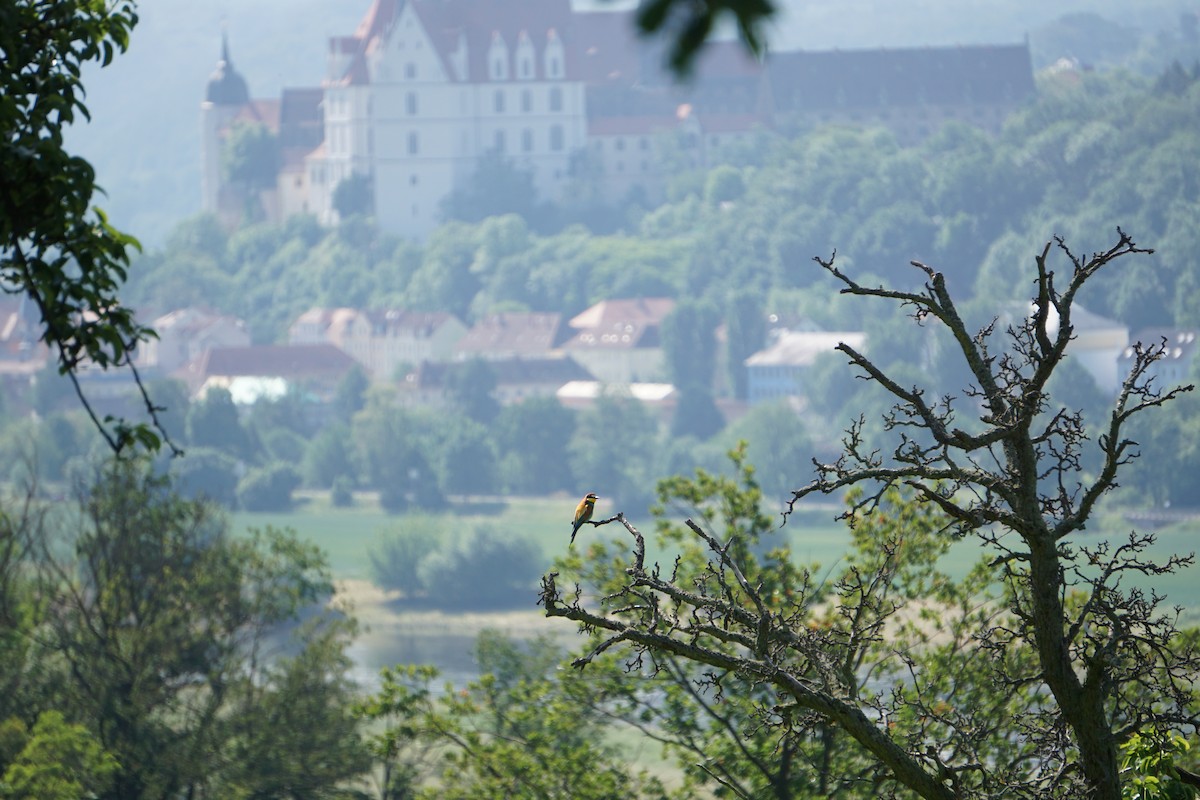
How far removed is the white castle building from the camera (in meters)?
112

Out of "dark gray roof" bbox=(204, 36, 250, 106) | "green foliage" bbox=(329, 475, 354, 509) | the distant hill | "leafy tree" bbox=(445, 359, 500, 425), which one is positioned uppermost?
the distant hill

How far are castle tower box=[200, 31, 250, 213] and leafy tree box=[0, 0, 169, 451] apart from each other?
113860mm

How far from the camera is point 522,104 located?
114 metres

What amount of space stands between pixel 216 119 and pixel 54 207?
118 metres

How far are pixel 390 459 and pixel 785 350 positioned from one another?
2020 cm

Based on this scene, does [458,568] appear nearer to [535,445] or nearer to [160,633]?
[535,445]

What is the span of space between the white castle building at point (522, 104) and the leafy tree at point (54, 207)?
105237 millimetres

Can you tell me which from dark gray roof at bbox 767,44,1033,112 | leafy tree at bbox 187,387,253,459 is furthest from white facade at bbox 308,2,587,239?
leafy tree at bbox 187,387,253,459

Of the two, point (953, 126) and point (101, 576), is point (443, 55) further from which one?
point (101, 576)

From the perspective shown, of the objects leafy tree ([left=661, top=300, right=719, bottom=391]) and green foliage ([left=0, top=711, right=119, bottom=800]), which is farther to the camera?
leafy tree ([left=661, top=300, right=719, bottom=391])

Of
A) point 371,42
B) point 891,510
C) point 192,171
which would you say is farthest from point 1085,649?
point 192,171

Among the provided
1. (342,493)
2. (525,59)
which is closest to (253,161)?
(525,59)

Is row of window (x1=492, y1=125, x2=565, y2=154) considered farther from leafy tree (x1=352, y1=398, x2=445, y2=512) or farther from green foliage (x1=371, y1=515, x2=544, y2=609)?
green foliage (x1=371, y1=515, x2=544, y2=609)

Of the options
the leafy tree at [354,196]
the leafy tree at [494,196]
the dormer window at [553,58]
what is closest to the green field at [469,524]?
the leafy tree at [354,196]
